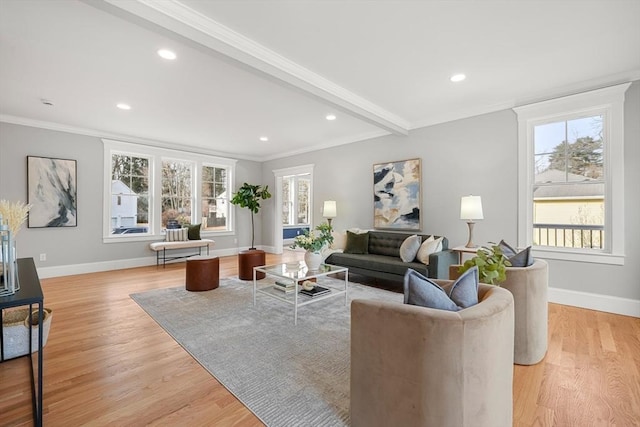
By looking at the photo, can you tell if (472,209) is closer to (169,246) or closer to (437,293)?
(437,293)

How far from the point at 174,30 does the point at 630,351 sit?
4.39 metres

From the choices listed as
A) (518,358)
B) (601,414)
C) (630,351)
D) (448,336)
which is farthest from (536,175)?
(448,336)

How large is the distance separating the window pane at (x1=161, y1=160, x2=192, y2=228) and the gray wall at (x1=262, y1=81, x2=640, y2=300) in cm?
377

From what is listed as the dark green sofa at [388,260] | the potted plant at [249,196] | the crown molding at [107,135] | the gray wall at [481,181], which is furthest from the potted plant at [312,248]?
the crown molding at [107,135]

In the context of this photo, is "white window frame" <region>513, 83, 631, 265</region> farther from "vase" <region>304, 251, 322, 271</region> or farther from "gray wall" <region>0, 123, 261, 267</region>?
"gray wall" <region>0, 123, 261, 267</region>

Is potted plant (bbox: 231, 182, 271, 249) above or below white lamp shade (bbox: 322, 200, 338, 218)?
above

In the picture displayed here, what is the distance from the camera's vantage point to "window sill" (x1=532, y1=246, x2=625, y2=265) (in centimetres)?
324

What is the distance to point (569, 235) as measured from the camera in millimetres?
3586

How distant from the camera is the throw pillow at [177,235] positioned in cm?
613

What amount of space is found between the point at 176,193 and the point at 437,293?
255 inches

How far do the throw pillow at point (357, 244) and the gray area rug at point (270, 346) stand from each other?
95 centimetres

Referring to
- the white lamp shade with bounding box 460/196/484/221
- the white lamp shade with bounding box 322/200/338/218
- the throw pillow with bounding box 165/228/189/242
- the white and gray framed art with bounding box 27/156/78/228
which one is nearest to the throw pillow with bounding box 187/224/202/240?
the throw pillow with bounding box 165/228/189/242

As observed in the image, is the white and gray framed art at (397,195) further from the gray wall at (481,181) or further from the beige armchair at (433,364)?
the beige armchair at (433,364)

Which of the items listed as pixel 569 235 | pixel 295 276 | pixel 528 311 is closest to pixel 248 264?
pixel 295 276
